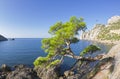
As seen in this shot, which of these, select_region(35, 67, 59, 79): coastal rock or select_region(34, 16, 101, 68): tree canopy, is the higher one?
select_region(34, 16, 101, 68): tree canopy

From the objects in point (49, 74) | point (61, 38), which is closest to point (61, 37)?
point (61, 38)

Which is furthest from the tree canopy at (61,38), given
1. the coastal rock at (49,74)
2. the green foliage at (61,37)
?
the coastal rock at (49,74)

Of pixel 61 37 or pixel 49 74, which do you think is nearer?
pixel 61 37

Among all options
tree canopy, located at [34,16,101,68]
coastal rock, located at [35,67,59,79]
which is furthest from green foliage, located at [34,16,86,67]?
coastal rock, located at [35,67,59,79]

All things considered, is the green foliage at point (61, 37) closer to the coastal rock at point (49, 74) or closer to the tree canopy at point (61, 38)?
the tree canopy at point (61, 38)

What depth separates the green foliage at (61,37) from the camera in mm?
19094

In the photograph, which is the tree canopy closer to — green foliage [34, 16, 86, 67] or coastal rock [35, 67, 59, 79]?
green foliage [34, 16, 86, 67]

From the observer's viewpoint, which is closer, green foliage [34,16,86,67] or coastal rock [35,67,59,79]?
green foliage [34,16,86,67]

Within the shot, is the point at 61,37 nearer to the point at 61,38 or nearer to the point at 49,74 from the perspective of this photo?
the point at 61,38

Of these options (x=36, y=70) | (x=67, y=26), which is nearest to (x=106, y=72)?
(x=67, y=26)

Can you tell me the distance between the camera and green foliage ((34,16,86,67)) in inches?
752

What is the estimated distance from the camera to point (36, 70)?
5603cm

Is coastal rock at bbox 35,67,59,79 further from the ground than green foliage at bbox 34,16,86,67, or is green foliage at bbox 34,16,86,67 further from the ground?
green foliage at bbox 34,16,86,67

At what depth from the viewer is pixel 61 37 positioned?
19.2 meters
